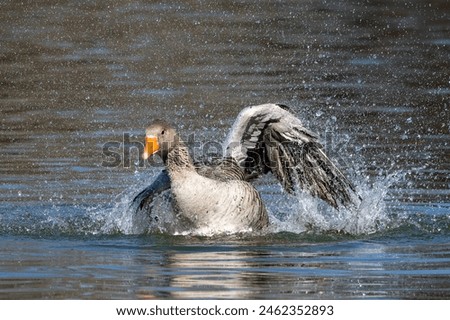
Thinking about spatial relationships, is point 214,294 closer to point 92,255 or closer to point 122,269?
point 122,269

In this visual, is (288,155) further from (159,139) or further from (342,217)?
(159,139)

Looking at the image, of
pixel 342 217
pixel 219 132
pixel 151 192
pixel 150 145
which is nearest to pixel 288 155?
pixel 342 217

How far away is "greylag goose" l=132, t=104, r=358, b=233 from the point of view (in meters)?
9.87

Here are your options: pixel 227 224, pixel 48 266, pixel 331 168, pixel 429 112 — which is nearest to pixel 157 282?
pixel 48 266

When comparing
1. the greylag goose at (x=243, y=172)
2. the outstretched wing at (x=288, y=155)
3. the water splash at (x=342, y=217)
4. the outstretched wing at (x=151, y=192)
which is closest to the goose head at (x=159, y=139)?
the greylag goose at (x=243, y=172)

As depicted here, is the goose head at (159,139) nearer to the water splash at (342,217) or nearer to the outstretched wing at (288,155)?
the outstretched wing at (288,155)

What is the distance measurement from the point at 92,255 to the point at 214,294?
1.68 meters

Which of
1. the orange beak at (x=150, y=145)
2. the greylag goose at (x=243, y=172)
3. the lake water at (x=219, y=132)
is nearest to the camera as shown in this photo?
the lake water at (x=219, y=132)

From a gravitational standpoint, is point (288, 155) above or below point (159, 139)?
below

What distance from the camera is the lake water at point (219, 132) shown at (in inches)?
341

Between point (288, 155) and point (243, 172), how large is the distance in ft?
1.73

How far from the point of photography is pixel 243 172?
10883mm

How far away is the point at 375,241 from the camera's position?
393 inches

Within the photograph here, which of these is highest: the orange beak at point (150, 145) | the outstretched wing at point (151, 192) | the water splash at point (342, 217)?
the orange beak at point (150, 145)
